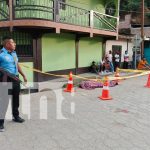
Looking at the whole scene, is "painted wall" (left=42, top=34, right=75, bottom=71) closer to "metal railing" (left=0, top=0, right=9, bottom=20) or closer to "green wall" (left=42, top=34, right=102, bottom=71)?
"green wall" (left=42, top=34, right=102, bottom=71)

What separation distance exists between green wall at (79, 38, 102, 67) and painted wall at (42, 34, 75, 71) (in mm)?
1140

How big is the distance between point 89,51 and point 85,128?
542 inches

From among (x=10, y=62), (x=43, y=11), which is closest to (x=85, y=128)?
(x=10, y=62)

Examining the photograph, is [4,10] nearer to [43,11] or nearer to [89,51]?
[43,11]

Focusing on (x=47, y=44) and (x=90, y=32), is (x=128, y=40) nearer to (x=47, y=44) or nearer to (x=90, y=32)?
(x=90, y=32)

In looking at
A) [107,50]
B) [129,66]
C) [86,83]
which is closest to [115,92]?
[86,83]

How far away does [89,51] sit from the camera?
65.2ft

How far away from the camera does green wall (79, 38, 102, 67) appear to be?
62.1ft

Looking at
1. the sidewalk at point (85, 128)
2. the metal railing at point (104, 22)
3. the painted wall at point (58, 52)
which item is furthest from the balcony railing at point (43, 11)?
the sidewalk at point (85, 128)

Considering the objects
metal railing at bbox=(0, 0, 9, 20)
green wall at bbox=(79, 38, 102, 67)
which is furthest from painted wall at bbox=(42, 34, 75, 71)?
metal railing at bbox=(0, 0, 9, 20)

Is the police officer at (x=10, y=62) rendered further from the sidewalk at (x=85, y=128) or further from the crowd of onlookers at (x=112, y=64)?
the crowd of onlookers at (x=112, y=64)

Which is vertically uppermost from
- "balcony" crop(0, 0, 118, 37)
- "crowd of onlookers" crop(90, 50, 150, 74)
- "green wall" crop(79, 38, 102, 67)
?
"balcony" crop(0, 0, 118, 37)

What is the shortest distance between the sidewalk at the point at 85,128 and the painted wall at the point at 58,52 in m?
5.63

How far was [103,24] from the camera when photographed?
61.8 ft
